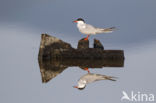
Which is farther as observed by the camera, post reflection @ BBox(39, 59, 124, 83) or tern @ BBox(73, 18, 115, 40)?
tern @ BBox(73, 18, 115, 40)

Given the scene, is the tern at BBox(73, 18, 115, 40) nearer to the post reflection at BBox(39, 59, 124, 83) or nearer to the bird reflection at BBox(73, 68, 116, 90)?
the post reflection at BBox(39, 59, 124, 83)

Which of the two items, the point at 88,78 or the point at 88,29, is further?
the point at 88,29

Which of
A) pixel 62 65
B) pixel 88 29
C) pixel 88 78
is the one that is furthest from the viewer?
pixel 88 29

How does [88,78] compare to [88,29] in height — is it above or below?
below

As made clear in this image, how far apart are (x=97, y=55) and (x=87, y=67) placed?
169 centimetres

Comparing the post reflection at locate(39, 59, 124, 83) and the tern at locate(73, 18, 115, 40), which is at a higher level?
the tern at locate(73, 18, 115, 40)

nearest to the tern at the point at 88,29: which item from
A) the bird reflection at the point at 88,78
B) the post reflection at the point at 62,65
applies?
the post reflection at the point at 62,65

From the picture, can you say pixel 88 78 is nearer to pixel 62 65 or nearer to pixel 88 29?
pixel 62 65

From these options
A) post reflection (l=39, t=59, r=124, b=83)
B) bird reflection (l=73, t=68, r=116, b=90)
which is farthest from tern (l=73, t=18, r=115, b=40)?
bird reflection (l=73, t=68, r=116, b=90)

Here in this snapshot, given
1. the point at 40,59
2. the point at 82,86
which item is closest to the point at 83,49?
the point at 40,59

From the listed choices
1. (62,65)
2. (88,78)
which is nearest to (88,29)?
(62,65)

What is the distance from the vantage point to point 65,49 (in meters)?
15.2

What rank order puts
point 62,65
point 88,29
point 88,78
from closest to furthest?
point 88,78
point 62,65
point 88,29

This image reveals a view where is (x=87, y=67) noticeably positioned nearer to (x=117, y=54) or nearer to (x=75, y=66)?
(x=75, y=66)
